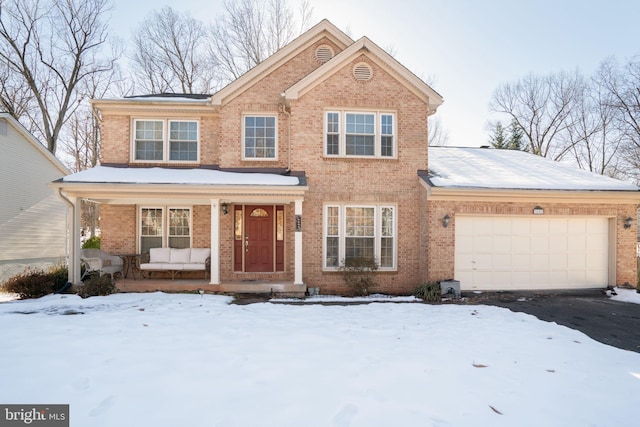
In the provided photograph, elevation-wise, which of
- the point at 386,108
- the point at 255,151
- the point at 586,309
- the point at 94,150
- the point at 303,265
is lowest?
the point at 586,309

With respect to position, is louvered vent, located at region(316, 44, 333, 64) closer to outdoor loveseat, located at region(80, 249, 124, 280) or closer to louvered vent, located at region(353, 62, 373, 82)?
louvered vent, located at region(353, 62, 373, 82)

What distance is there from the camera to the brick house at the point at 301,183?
988 cm

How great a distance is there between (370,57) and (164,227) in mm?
8779

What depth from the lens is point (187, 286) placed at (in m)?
9.73

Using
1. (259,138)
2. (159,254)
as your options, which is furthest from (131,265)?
(259,138)

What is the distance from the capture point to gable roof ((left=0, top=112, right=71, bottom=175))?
47.0 ft

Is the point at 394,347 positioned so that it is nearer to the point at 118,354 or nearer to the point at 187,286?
the point at 118,354

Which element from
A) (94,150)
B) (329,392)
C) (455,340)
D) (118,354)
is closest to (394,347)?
(455,340)

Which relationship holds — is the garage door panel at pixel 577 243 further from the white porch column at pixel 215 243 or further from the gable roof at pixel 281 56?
the white porch column at pixel 215 243

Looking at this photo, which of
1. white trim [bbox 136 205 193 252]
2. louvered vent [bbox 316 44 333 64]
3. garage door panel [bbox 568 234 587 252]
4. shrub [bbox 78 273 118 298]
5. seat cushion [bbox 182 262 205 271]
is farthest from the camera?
louvered vent [bbox 316 44 333 64]

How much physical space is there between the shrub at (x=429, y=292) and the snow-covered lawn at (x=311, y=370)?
6.66 feet

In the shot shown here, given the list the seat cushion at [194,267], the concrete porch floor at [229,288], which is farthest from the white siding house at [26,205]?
the seat cushion at [194,267]

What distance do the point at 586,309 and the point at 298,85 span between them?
32.5 feet

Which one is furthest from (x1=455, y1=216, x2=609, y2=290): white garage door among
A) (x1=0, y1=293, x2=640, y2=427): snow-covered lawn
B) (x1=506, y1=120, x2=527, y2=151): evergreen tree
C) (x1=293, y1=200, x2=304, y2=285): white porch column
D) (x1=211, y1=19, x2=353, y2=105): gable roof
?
(x1=506, y1=120, x2=527, y2=151): evergreen tree
